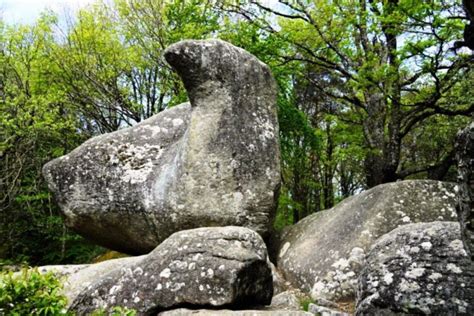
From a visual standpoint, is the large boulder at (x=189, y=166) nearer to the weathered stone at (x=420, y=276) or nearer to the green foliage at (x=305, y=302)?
the green foliage at (x=305, y=302)

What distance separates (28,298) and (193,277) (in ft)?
8.84

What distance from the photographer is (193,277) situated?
6117 mm

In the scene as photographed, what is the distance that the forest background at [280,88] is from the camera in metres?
11.1

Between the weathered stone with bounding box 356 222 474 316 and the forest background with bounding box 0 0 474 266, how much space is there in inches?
229

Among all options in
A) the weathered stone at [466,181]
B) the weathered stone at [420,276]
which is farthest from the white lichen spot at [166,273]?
the weathered stone at [466,181]

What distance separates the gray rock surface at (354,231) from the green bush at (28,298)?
5.21 metres

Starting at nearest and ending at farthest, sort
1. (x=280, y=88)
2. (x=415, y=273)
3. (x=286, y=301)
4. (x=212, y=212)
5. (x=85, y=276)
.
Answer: (x=415, y=273) → (x=286, y=301) → (x=85, y=276) → (x=212, y=212) → (x=280, y=88)

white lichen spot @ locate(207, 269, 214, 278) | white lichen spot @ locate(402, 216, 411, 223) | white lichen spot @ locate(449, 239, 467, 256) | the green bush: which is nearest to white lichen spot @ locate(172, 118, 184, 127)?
white lichen spot @ locate(207, 269, 214, 278)

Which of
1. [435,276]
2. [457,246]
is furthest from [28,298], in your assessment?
[457,246]

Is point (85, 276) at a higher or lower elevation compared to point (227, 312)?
higher

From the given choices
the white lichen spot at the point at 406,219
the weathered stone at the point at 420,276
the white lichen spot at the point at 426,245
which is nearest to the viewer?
the weathered stone at the point at 420,276

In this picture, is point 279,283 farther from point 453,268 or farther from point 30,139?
point 30,139

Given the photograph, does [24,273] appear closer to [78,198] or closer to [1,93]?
[78,198]

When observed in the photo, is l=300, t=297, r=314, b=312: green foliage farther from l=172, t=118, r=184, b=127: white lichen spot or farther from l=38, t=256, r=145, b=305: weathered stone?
l=172, t=118, r=184, b=127: white lichen spot
